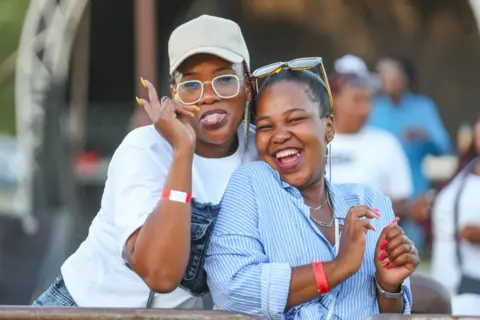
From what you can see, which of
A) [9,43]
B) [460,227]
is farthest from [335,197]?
[9,43]

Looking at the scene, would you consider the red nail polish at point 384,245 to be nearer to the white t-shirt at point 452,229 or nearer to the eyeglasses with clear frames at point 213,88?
the eyeglasses with clear frames at point 213,88

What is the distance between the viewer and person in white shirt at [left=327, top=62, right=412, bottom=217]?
6266mm

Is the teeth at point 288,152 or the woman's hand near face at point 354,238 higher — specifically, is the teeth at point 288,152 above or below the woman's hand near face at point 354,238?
above

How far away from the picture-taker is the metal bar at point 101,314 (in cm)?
252

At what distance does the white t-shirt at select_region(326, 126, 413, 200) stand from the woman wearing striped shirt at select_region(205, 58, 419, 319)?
3086mm

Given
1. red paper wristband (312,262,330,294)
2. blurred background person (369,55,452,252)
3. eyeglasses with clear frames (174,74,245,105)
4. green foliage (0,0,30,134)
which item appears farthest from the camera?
green foliage (0,0,30,134)

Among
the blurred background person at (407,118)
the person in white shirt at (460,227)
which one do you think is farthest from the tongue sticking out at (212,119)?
the blurred background person at (407,118)

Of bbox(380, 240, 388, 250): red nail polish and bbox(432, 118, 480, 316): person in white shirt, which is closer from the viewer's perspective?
bbox(380, 240, 388, 250): red nail polish

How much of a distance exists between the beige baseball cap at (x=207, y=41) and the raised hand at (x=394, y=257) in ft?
2.36

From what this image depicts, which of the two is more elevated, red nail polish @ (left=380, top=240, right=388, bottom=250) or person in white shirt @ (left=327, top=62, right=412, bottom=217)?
person in white shirt @ (left=327, top=62, right=412, bottom=217)

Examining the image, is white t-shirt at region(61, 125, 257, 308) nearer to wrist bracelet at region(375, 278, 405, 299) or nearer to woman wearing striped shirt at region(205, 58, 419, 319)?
woman wearing striped shirt at region(205, 58, 419, 319)

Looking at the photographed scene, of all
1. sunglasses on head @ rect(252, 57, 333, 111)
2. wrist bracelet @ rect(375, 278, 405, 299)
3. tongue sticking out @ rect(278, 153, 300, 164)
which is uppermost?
sunglasses on head @ rect(252, 57, 333, 111)

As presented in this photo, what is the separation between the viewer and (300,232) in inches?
112

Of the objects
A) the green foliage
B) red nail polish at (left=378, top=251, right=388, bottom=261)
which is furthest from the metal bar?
the green foliage
